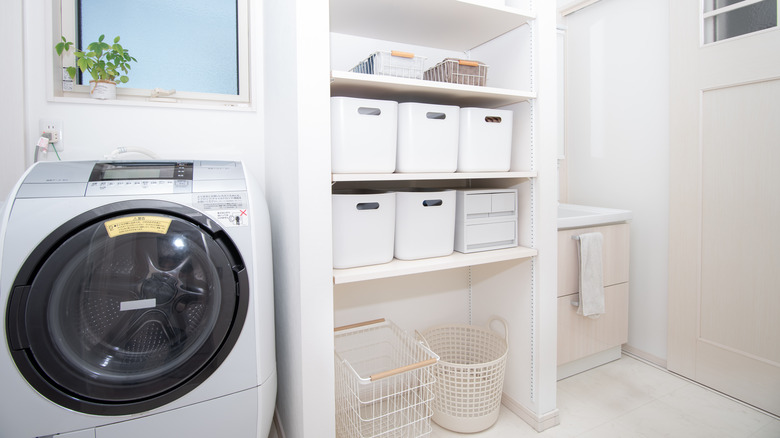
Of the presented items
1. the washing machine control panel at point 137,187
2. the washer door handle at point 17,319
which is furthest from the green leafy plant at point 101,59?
the washer door handle at point 17,319

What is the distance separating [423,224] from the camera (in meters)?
1.58

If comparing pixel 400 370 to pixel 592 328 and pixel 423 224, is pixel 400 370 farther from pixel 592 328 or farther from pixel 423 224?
pixel 592 328

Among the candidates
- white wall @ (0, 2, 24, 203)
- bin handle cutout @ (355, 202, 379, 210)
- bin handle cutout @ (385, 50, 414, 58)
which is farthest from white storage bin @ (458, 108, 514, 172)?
white wall @ (0, 2, 24, 203)

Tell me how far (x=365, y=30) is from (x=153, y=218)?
1200 mm

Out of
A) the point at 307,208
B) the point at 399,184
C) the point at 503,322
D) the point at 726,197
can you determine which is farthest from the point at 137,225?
the point at 726,197

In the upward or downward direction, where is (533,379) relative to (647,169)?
downward

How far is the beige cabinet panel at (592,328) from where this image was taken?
207 centimetres

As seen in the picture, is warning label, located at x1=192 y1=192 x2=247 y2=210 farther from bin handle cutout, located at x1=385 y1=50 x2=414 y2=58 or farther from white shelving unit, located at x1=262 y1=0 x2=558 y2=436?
bin handle cutout, located at x1=385 y1=50 x2=414 y2=58

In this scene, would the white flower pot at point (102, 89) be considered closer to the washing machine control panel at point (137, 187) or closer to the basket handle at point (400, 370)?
the washing machine control panel at point (137, 187)

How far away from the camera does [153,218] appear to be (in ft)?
3.74

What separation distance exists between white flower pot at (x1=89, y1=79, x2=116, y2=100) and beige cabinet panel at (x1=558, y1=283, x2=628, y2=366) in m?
2.21

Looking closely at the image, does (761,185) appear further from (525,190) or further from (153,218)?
(153,218)

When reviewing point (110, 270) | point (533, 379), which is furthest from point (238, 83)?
point (533, 379)

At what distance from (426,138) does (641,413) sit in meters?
1.61
